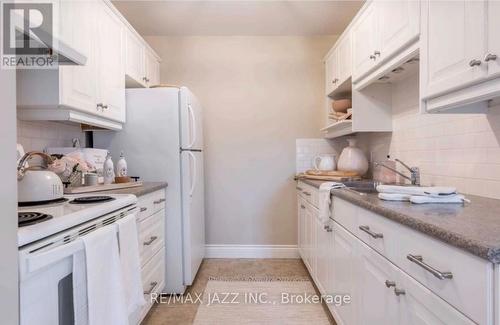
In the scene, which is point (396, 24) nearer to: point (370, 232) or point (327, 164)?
point (370, 232)

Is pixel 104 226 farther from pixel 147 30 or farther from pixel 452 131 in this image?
pixel 147 30

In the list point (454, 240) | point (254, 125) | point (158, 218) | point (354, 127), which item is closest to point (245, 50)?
point (254, 125)

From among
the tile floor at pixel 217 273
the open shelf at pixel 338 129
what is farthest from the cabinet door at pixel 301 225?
the open shelf at pixel 338 129

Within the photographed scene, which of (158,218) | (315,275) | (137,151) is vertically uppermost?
(137,151)

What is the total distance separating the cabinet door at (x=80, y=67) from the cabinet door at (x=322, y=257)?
1.72 meters

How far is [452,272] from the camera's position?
788 millimetres

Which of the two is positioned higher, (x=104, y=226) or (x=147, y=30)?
(x=147, y=30)

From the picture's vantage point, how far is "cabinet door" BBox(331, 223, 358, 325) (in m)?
1.54

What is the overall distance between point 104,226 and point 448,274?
1225 millimetres

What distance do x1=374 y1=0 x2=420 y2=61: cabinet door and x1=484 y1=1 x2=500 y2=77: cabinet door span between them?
43 centimetres

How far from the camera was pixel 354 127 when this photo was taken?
7.85ft

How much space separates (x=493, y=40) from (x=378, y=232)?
0.79 metres

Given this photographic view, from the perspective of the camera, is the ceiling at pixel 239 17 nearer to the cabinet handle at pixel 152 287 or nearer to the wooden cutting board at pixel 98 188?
the wooden cutting board at pixel 98 188

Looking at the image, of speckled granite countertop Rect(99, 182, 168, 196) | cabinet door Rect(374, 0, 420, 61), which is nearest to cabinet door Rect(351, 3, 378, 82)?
cabinet door Rect(374, 0, 420, 61)
